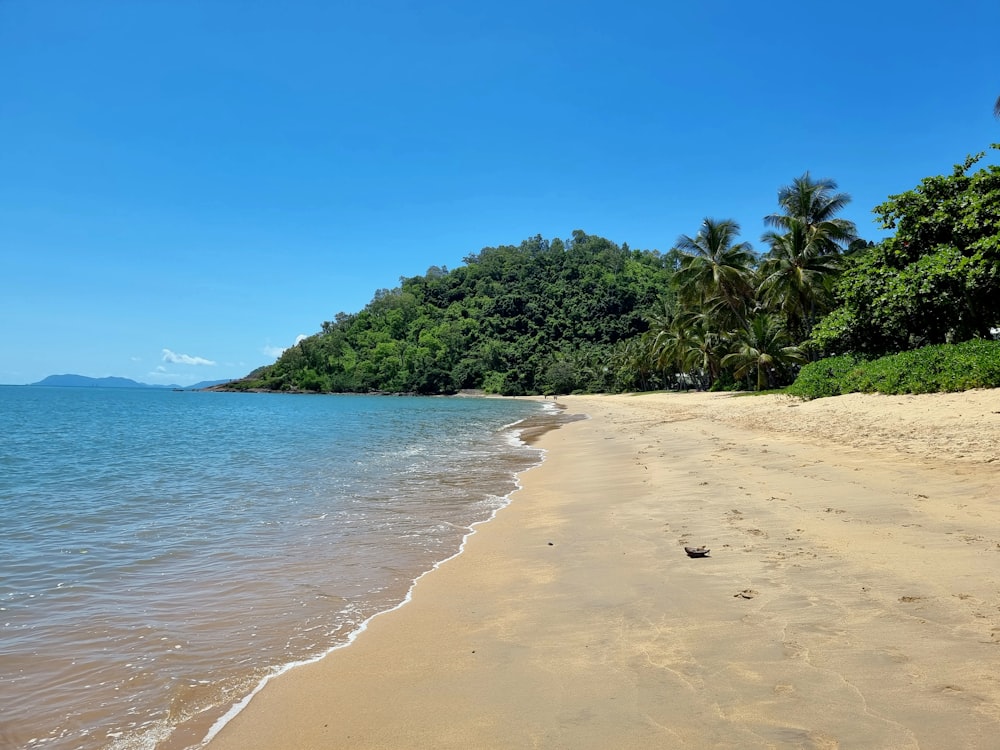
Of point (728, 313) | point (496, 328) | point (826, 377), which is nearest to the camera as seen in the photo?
point (826, 377)

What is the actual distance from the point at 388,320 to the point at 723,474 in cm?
13898

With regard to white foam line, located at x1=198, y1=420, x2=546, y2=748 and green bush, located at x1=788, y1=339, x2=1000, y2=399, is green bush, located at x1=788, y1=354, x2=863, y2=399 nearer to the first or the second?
green bush, located at x1=788, y1=339, x2=1000, y2=399

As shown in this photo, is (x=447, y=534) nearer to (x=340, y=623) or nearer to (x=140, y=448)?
(x=340, y=623)

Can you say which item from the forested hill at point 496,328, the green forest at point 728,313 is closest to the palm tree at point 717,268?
the green forest at point 728,313

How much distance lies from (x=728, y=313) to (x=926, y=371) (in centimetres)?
2695

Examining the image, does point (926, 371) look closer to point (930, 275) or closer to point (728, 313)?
point (930, 275)

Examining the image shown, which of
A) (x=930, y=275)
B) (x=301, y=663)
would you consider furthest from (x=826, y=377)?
(x=301, y=663)

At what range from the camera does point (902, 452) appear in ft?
33.4

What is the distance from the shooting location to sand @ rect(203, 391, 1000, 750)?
2.82 meters

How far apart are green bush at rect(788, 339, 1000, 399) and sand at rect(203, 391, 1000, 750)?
8.75 meters

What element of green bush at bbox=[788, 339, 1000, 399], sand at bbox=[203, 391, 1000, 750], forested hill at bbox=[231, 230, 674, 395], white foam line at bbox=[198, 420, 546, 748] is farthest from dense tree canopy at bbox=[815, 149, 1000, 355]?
forested hill at bbox=[231, 230, 674, 395]

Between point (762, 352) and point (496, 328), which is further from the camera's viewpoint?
point (496, 328)

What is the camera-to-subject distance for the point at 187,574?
6.29 m

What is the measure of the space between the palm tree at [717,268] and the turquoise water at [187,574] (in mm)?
29914
